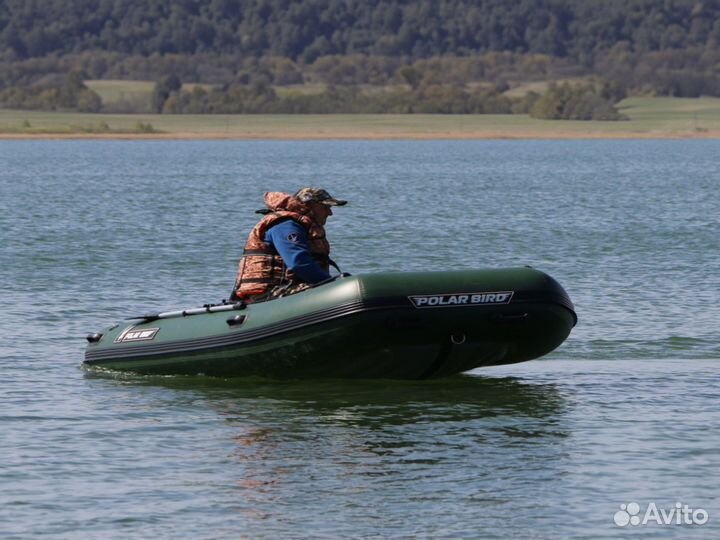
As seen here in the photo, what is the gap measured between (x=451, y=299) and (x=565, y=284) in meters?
9.82

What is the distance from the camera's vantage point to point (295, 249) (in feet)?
44.8

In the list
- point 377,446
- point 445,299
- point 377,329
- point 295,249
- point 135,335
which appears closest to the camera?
point 377,446

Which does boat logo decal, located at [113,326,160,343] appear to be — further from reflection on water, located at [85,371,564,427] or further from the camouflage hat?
the camouflage hat

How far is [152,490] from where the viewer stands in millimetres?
10719

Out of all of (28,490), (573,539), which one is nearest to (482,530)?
(573,539)

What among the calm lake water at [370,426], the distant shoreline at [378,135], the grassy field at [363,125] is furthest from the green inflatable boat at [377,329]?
the grassy field at [363,125]

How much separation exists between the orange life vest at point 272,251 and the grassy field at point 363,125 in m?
121

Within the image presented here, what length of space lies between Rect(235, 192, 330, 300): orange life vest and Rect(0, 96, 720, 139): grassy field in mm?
121227

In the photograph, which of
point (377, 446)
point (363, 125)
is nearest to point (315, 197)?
point (377, 446)

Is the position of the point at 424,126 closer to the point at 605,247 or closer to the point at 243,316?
the point at 605,247

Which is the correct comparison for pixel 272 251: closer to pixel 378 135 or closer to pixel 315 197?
pixel 315 197

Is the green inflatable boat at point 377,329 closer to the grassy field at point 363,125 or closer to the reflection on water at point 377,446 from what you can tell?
the reflection on water at point 377,446

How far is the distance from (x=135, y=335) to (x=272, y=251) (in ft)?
5.38

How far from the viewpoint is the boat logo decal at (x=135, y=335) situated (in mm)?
14711
